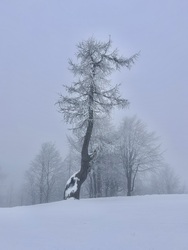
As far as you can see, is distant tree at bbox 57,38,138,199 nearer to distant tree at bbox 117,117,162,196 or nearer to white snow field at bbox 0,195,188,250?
white snow field at bbox 0,195,188,250

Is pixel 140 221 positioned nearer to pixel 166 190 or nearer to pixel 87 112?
pixel 87 112

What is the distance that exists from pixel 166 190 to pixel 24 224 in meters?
49.1

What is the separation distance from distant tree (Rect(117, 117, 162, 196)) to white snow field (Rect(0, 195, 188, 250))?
64.1 ft

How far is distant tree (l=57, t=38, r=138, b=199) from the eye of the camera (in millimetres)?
17578

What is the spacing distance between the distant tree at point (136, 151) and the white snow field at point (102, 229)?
19.5 metres

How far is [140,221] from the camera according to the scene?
27.2 feet

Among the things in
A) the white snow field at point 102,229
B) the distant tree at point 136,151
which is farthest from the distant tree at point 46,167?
the white snow field at point 102,229

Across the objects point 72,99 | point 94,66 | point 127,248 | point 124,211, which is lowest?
point 127,248

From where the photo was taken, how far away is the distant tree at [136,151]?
29781 mm

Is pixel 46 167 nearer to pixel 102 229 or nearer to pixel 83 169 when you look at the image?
pixel 83 169

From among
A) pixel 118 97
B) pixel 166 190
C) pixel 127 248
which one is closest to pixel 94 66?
pixel 118 97

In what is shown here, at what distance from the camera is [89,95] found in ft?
58.7

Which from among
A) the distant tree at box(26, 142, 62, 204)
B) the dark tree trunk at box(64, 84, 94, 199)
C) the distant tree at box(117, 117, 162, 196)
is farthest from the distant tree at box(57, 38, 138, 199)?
the distant tree at box(26, 142, 62, 204)

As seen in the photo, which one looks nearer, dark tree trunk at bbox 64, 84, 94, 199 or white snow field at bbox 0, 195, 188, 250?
white snow field at bbox 0, 195, 188, 250
